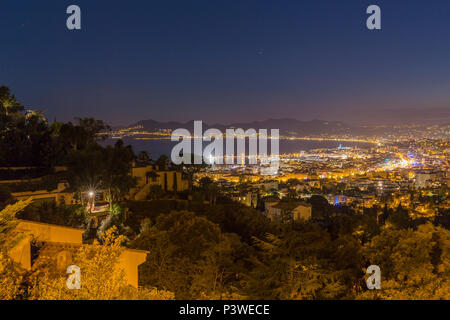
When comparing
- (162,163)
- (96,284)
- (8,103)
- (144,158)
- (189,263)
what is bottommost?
(189,263)

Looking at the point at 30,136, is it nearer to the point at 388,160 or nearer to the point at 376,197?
the point at 376,197

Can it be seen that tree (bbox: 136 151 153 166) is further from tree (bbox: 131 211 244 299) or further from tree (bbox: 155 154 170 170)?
tree (bbox: 131 211 244 299)

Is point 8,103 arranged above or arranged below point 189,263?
above

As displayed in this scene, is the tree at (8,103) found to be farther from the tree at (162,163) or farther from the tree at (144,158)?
the tree at (162,163)

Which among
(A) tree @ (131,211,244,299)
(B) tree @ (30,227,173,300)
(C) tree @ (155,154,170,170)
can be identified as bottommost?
(A) tree @ (131,211,244,299)

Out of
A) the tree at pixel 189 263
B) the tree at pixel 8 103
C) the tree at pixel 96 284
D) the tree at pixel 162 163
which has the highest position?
the tree at pixel 8 103

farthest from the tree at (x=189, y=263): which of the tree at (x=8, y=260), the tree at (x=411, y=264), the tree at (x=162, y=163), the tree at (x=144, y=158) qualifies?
the tree at (x=144, y=158)

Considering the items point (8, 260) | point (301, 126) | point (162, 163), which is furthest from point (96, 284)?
point (301, 126)

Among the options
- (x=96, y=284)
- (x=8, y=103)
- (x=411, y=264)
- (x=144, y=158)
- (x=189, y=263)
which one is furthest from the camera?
(x=144, y=158)

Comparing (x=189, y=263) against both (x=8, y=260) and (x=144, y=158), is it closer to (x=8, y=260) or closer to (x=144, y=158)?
(x=8, y=260)

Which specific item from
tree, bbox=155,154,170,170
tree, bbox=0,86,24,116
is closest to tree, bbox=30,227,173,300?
tree, bbox=155,154,170,170

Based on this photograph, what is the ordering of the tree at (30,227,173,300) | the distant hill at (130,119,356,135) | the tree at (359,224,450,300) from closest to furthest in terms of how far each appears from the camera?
the tree at (30,227,173,300), the tree at (359,224,450,300), the distant hill at (130,119,356,135)
